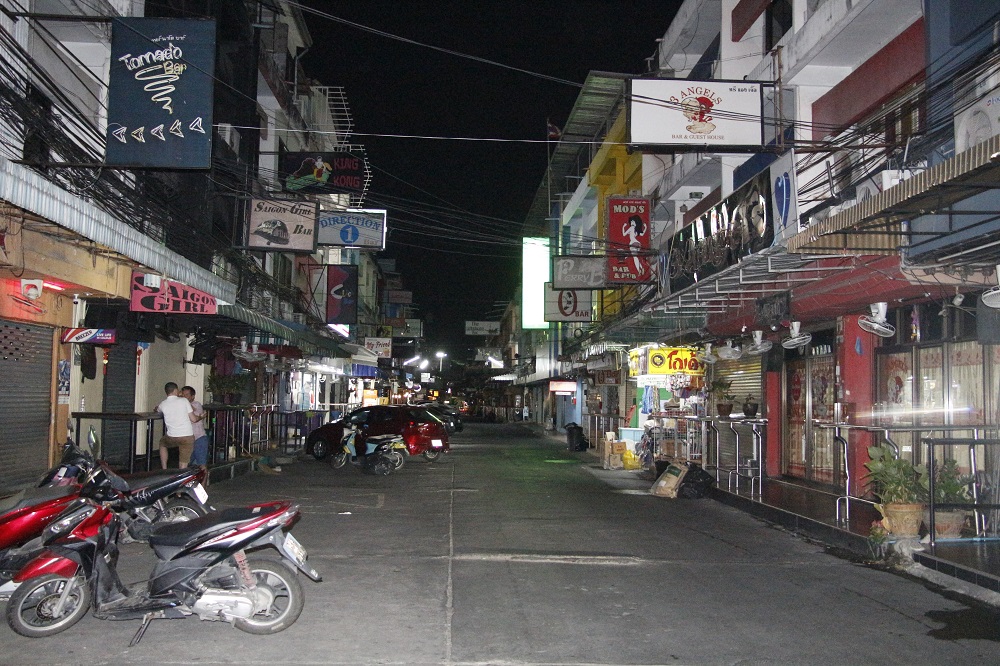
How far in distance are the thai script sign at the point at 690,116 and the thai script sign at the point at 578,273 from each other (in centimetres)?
876

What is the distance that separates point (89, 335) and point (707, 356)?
12779 millimetres

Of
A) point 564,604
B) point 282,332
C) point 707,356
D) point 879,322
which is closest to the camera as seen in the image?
point 564,604

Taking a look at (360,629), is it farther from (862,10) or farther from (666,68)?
(666,68)

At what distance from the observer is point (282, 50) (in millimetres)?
28172

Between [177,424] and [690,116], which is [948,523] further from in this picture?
[177,424]

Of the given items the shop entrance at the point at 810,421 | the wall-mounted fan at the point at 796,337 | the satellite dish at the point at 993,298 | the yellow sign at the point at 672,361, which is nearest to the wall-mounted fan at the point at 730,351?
the shop entrance at the point at 810,421

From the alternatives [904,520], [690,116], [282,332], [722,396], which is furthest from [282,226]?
[904,520]

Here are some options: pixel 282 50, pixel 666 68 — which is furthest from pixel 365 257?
pixel 666 68

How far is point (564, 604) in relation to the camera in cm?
688

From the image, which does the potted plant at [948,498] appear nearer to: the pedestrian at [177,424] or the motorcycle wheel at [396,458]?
the pedestrian at [177,424]

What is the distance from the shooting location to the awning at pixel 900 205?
633cm

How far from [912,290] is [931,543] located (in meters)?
3.63

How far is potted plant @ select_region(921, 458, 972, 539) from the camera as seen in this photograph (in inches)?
356

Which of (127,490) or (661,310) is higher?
(661,310)
